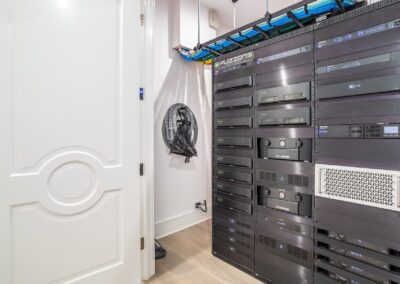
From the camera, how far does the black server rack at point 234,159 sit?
1700mm

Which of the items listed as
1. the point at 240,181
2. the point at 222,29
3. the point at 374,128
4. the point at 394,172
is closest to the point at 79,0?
the point at 240,181

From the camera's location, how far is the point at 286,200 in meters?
1.48

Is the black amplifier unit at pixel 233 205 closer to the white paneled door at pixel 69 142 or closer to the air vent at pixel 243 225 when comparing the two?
the air vent at pixel 243 225

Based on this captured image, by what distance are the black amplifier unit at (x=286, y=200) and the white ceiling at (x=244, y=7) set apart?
222 centimetres

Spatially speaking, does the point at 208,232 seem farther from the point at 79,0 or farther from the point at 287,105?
the point at 79,0

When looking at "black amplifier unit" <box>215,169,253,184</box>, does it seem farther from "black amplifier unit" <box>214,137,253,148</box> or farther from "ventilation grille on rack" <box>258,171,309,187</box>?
"black amplifier unit" <box>214,137,253,148</box>

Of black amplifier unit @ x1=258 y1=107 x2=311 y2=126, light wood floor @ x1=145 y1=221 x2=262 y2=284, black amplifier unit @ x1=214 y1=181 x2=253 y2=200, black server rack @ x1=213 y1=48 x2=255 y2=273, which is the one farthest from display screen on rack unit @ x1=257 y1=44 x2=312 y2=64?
light wood floor @ x1=145 y1=221 x2=262 y2=284

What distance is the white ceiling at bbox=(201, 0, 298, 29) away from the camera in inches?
Result: 102

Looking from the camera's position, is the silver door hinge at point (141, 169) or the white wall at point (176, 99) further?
the white wall at point (176, 99)

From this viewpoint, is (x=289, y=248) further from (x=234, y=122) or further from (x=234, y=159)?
(x=234, y=122)

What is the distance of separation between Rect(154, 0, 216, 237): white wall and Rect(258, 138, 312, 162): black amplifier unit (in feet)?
4.13

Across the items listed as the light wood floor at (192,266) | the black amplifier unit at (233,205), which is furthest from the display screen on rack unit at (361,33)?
the light wood floor at (192,266)

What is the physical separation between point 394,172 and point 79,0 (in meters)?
2.00

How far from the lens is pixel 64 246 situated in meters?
1.27
